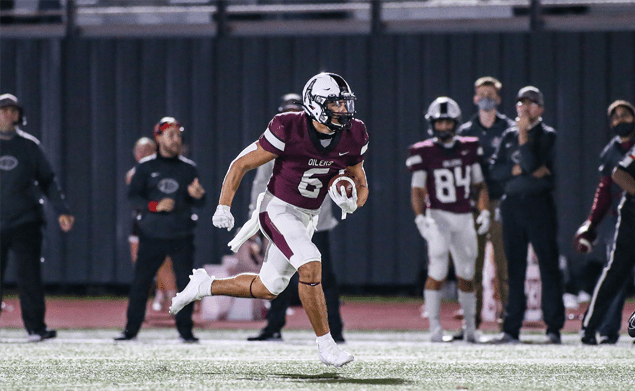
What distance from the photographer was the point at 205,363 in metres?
5.41

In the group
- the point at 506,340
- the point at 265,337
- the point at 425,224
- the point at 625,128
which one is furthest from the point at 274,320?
the point at 625,128

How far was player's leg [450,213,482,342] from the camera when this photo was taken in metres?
7.05

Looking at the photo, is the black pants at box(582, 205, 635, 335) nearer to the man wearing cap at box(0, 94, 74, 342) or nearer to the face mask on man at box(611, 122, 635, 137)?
the face mask on man at box(611, 122, 635, 137)

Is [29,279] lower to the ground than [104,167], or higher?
lower

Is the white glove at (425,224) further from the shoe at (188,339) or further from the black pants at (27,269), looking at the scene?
the black pants at (27,269)

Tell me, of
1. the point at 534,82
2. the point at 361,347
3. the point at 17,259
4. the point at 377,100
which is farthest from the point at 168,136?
the point at 534,82

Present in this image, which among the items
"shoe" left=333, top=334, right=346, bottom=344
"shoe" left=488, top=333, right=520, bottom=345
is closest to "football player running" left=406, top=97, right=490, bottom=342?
"shoe" left=488, top=333, right=520, bottom=345

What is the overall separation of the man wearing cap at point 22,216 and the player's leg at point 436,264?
9.22 feet

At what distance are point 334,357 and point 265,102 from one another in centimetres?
743

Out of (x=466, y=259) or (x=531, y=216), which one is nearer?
(x=531, y=216)

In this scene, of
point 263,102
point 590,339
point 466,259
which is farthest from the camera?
point 263,102

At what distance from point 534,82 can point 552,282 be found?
5196 millimetres

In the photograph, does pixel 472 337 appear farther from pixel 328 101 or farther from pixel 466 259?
pixel 328 101

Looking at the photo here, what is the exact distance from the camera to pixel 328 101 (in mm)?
5086
